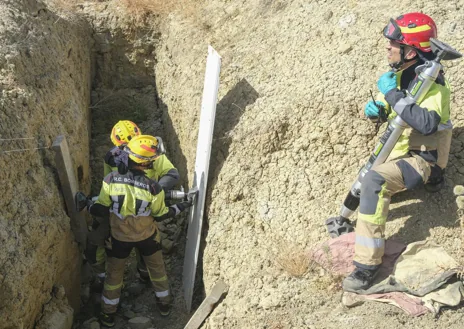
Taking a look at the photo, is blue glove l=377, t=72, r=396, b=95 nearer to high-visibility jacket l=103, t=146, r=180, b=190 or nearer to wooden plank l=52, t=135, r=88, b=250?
high-visibility jacket l=103, t=146, r=180, b=190

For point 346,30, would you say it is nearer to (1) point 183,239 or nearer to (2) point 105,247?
(1) point 183,239

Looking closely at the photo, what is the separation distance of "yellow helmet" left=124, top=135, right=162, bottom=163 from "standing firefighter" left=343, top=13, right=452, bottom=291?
220cm

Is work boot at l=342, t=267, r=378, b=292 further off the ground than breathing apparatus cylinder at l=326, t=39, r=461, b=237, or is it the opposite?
breathing apparatus cylinder at l=326, t=39, r=461, b=237

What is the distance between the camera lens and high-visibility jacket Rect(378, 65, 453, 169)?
488 cm

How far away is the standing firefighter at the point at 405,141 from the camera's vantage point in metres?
5.00

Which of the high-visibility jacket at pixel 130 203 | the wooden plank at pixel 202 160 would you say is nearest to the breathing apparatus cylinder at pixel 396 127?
the wooden plank at pixel 202 160

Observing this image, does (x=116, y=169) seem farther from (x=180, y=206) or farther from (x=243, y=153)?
(x=243, y=153)

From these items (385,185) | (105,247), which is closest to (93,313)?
(105,247)

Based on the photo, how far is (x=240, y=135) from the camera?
675 cm

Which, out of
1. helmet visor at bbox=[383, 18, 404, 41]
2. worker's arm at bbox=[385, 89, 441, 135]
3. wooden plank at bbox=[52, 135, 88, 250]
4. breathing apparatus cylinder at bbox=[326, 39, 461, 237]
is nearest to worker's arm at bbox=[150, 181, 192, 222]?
wooden plank at bbox=[52, 135, 88, 250]

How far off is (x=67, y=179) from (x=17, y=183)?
29.6 inches

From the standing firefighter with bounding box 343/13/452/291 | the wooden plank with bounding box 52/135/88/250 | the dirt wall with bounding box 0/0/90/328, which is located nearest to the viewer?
the standing firefighter with bounding box 343/13/452/291

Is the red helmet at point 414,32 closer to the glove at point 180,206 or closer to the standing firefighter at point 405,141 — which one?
the standing firefighter at point 405,141

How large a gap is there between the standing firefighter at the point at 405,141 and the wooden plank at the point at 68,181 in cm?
315
